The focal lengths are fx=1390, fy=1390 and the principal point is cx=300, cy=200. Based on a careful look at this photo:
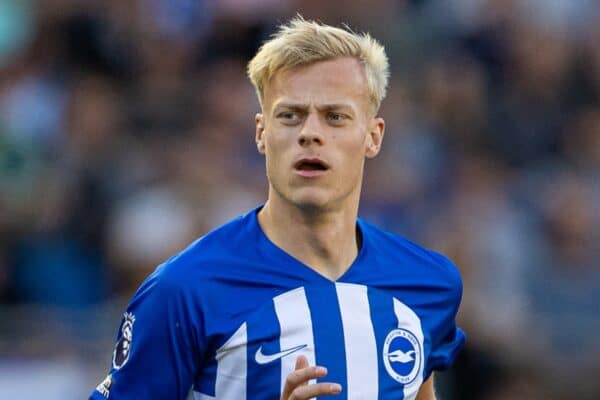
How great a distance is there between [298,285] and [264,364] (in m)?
0.31

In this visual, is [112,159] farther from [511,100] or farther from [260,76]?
[260,76]

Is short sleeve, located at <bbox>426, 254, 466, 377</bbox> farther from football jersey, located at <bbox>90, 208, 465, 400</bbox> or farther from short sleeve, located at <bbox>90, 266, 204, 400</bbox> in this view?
short sleeve, located at <bbox>90, 266, 204, 400</bbox>

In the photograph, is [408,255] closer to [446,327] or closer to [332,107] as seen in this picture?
[446,327]

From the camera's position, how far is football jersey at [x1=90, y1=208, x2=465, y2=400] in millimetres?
4234

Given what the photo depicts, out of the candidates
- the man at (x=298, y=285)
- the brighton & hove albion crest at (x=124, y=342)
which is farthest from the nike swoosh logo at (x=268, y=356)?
the brighton & hove albion crest at (x=124, y=342)

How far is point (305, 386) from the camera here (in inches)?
156

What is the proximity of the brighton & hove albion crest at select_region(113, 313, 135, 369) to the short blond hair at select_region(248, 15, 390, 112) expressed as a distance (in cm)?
86

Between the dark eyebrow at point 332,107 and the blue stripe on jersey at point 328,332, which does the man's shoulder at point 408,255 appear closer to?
the blue stripe on jersey at point 328,332

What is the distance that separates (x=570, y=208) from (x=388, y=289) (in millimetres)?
4866

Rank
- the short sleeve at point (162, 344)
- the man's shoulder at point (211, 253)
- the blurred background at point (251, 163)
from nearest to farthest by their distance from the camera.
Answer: the short sleeve at point (162, 344)
the man's shoulder at point (211, 253)
the blurred background at point (251, 163)

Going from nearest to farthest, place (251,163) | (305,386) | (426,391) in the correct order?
(305,386), (426,391), (251,163)

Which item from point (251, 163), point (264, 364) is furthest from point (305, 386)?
point (251, 163)

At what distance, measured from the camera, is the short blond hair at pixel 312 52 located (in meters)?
4.48

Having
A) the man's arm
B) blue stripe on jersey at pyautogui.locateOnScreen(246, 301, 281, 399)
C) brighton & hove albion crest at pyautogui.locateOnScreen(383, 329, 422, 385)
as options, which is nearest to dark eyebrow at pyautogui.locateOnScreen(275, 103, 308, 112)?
blue stripe on jersey at pyautogui.locateOnScreen(246, 301, 281, 399)
